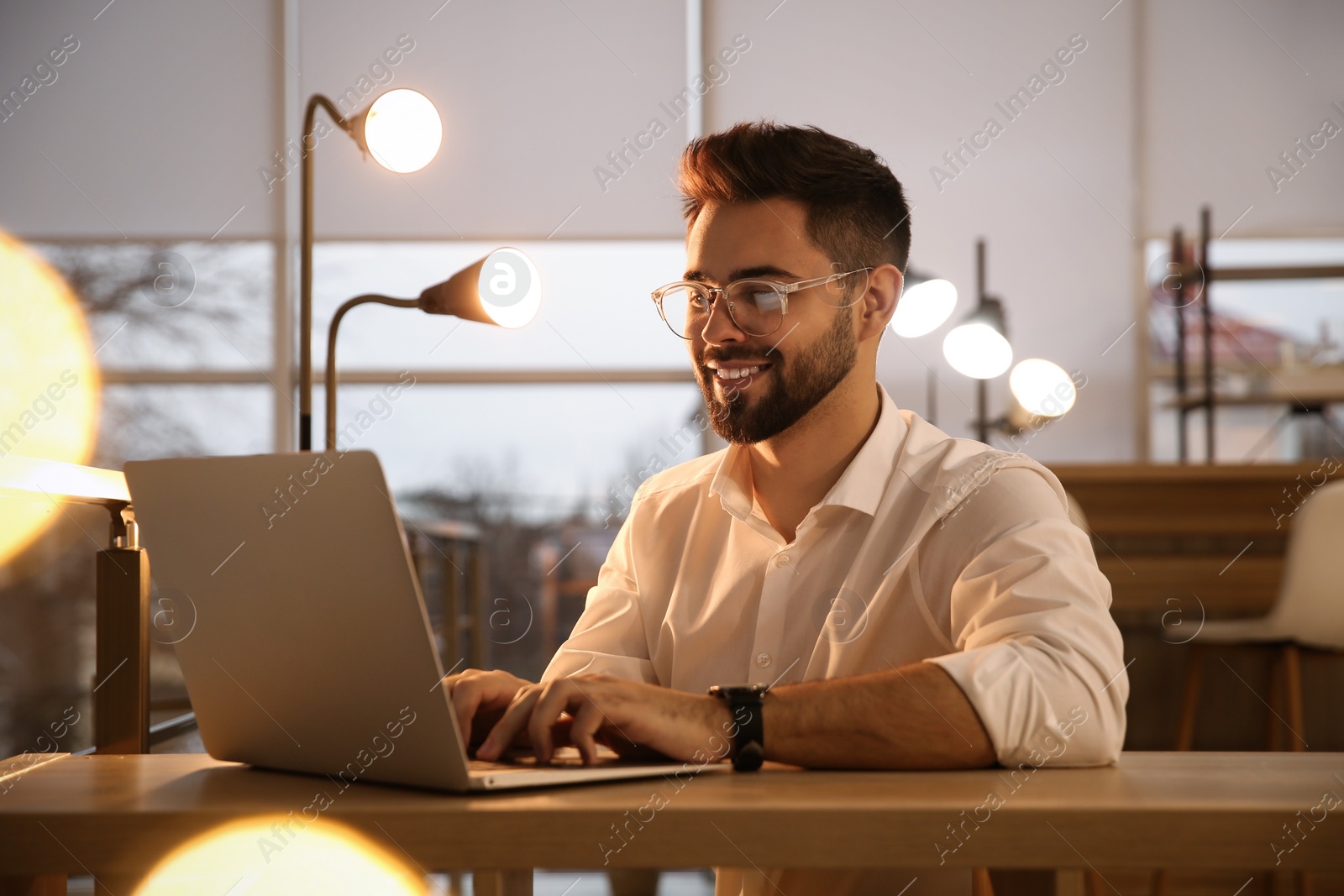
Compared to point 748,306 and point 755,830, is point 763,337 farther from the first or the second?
point 755,830

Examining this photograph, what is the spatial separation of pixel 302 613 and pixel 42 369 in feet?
15.2

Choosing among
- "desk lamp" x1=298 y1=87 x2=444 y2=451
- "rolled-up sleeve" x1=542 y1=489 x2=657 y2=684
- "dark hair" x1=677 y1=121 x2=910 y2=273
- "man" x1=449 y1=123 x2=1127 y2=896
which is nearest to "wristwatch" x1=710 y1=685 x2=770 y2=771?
"man" x1=449 y1=123 x2=1127 y2=896

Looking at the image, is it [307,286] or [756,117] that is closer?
[307,286]

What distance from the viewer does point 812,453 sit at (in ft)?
4.49

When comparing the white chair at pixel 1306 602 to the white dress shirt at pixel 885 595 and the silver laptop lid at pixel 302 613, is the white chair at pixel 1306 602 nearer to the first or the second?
the white dress shirt at pixel 885 595

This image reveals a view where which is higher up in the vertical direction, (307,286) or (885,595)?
(307,286)

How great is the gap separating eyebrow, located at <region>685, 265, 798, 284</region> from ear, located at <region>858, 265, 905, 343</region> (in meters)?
0.20

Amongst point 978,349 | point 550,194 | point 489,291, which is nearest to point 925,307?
point 978,349

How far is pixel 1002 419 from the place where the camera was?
371cm

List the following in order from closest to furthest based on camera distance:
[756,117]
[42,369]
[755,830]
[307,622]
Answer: [755,830] → [307,622] → [42,369] → [756,117]

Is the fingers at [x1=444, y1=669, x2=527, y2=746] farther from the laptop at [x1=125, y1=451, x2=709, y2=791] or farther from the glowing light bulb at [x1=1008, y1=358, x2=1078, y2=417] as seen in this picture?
the glowing light bulb at [x1=1008, y1=358, x2=1078, y2=417]

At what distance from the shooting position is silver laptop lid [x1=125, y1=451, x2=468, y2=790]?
636 mm

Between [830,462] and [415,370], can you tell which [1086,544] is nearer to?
[830,462]

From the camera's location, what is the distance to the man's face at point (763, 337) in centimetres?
129
